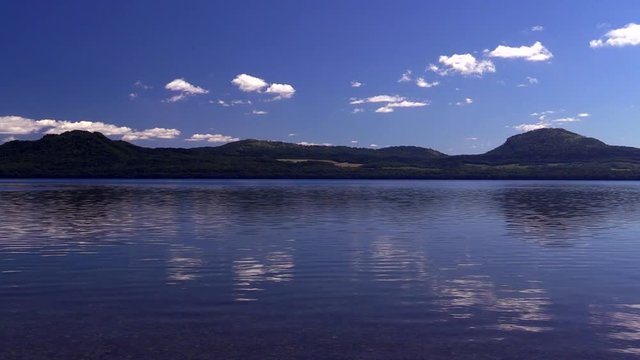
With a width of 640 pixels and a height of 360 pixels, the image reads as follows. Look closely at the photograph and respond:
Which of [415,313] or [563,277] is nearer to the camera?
[415,313]

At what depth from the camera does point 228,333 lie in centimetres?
2102

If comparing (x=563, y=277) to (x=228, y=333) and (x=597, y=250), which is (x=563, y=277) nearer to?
(x=597, y=250)

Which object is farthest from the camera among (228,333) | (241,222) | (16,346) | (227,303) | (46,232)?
(241,222)

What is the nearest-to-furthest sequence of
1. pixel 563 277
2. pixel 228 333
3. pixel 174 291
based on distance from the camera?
pixel 228 333 < pixel 174 291 < pixel 563 277

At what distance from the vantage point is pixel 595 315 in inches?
952

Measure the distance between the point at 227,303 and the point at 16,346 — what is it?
885 centimetres

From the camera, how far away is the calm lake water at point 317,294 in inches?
773

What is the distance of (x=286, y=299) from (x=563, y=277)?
647 inches

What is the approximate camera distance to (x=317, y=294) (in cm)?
2816

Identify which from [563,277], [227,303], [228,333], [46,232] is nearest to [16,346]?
[228,333]

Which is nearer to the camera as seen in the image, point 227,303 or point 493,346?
point 493,346

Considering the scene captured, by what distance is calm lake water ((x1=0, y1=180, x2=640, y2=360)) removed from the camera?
19625mm

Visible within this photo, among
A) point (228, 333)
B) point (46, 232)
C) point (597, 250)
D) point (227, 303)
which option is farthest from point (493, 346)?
point (46, 232)

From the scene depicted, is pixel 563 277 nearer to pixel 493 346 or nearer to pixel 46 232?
pixel 493 346
